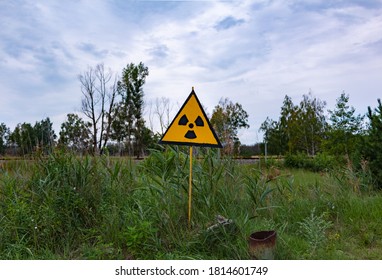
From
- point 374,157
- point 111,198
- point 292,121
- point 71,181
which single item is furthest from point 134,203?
point 292,121

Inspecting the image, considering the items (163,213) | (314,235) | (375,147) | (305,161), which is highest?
(375,147)

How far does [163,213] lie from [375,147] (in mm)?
5182

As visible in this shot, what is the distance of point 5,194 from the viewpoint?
18.4 feet

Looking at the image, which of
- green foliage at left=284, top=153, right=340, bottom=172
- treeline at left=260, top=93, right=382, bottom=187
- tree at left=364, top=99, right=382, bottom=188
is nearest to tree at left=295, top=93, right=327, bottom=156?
treeline at left=260, top=93, right=382, bottom=187

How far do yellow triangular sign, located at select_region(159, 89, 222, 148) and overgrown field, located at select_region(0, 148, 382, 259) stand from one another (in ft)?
1.58

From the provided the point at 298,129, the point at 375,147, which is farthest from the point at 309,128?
the point at 375,147

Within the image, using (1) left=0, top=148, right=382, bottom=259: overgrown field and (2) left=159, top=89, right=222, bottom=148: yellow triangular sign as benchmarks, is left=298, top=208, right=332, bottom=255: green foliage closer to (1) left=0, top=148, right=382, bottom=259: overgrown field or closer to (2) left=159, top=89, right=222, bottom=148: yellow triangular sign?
(1) left=0, top=148, right=382, bottom=259: overgrown field

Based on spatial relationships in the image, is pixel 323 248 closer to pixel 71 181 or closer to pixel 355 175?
pixel 355 175

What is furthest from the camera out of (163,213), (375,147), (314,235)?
(375,147)

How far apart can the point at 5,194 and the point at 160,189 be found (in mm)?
2390

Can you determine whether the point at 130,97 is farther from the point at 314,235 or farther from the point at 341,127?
the point at 314,235

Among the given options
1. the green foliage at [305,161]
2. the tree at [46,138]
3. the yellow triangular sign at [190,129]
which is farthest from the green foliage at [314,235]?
the green foliage at [305,161]

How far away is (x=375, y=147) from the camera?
7875 millimetres

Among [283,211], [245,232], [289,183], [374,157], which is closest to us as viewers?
[245,232]
